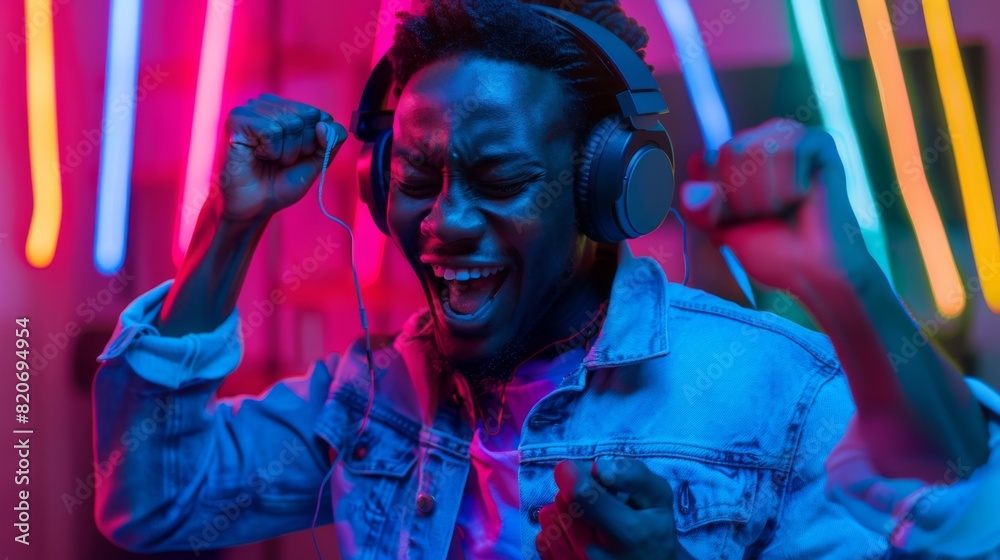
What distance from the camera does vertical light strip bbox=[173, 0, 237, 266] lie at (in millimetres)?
1727

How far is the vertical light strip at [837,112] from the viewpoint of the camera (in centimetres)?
143

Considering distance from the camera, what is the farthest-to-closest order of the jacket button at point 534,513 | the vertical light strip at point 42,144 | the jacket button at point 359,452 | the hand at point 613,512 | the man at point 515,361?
1. the vertical light strip at point 42,144
2. the jacket button at point 359,452
3. the jacket button at point 534,513
4. the man at point 515,361
5. the hand at point 613,512

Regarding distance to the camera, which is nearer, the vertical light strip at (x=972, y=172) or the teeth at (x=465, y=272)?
the teeth at (x=465, y=272)

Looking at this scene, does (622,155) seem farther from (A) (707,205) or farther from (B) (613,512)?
(B) (613,512)

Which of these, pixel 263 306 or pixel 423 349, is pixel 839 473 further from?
pixel 263 306

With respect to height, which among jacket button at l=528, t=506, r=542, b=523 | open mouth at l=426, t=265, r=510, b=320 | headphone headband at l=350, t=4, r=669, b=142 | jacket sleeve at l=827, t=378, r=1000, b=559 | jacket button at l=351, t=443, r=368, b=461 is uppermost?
headphone headband at l=350, t=4, r=669, b=142

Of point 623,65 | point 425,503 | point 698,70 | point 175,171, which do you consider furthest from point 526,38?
point 175,171

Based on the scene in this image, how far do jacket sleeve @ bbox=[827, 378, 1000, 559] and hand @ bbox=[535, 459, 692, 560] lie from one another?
0.32m

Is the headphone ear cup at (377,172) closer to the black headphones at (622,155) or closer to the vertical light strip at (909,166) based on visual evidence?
the black headphones at (622,155)

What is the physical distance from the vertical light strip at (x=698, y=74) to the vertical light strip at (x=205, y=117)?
0.90 m

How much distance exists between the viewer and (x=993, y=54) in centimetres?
140

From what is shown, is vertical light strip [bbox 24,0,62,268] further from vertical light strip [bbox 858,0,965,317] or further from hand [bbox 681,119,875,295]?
vertical light strip [bbox 858,0,965,317]

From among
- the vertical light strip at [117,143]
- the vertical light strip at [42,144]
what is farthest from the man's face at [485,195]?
the vertical light strip at [42,144]

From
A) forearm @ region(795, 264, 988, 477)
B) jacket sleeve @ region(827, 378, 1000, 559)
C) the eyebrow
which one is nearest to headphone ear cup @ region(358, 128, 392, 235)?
the eyebrow
